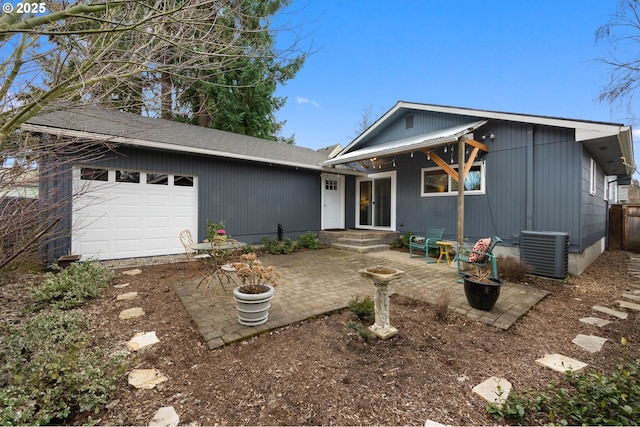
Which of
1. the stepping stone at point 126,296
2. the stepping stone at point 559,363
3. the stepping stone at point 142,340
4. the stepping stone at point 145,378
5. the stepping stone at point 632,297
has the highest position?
the stepping stone at point 126,296

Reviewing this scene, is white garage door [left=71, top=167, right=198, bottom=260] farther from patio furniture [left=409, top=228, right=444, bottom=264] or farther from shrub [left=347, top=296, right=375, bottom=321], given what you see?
patio furniture [left=409, top=228, right=444, bottom=264]

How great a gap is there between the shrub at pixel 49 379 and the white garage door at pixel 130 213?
3.56m

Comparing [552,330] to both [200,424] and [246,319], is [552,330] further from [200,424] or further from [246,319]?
[200,424]

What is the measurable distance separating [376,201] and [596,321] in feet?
21.3

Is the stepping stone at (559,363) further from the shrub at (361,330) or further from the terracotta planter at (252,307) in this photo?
the terracotta planter at (252,307)

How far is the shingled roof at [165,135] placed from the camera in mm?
4602

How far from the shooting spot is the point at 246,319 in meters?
2.75

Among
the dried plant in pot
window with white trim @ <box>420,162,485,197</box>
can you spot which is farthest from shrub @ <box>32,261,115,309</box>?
window with white trim @ <box>420,162,485,197</box>

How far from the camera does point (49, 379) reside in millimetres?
1785

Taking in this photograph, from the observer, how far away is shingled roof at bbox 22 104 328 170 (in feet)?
15.1

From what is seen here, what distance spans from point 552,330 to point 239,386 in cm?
340

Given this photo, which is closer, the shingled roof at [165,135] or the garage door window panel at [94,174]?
the shingled roof at [165,135]

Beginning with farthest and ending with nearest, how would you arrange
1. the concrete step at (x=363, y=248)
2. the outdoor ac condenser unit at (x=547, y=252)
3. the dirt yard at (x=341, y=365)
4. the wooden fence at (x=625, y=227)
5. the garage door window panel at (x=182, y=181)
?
the wooden fence at (x=625, y=227), the concrete step at (x=363, y=248), the garage door window panel at (x=182, y=181), the outdoor ac condenser unit at (x=547, y=252), the dirt yard at (x=341, y=365)

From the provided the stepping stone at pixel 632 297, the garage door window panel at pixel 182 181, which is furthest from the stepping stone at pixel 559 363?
the garage door window panel at pixel 182 181
